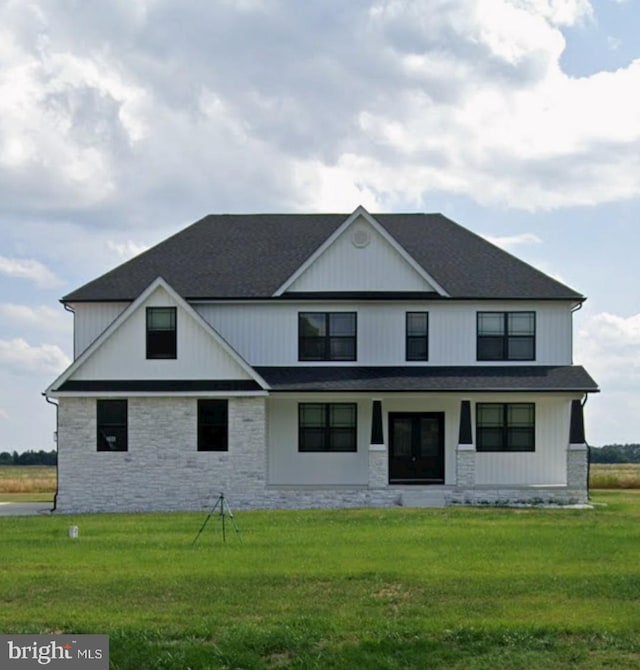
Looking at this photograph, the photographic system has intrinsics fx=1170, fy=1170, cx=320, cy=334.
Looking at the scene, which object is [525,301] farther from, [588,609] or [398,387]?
[588,609]

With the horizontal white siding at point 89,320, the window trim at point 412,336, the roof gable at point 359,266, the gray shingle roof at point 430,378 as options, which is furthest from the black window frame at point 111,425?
the window trim at point 412,336

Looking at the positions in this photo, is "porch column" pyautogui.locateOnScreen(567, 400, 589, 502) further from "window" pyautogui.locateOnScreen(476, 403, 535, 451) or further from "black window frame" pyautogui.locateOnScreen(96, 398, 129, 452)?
"black window frame" pyautogui.locateOnScreen(96, 398, 129, 452)

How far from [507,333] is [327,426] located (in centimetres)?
619

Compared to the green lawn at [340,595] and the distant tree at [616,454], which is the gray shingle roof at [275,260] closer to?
the green lawn at [340,595]

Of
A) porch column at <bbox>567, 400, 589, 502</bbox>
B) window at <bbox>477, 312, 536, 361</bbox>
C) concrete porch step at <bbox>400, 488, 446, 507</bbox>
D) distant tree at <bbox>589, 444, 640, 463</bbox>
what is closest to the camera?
concrete porch step at <bbox>400, 488, 446, 507</bbox>

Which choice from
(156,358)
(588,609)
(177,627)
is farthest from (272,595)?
(156,358)

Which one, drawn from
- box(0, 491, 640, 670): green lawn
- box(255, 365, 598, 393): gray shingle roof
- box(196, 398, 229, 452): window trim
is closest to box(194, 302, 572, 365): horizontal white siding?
box(255, 365, 598, 393): gray shingle roof

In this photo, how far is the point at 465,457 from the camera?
33.3 metres

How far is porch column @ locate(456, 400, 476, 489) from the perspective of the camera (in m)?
33.2

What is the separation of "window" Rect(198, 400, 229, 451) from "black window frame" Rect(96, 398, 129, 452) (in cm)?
210

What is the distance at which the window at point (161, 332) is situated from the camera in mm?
33219

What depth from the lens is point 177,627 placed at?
43.3ft

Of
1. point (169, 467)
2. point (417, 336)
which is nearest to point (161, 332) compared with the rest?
point (169, 467)

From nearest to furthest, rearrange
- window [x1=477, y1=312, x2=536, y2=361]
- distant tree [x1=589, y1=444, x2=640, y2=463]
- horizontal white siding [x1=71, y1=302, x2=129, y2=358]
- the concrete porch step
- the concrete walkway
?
the concrete walkway < the concrete porch step < window [x1=477, y1=312, x2=536, y2=361] < horizontal white siding [x1=71, y1=302, x2=129, y2=358] < distant tree [x1=589, y1=444, x2=640, y2=463]
